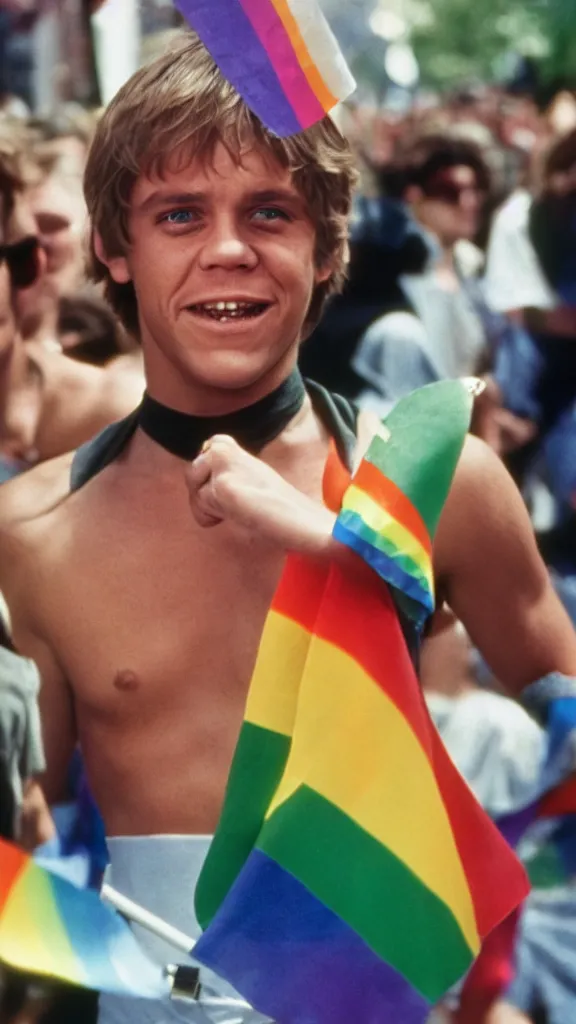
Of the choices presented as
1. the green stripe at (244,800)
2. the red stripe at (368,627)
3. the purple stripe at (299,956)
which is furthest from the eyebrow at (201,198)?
the purple stripe at (299,956)

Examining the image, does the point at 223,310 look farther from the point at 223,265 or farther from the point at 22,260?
the point at 22,260

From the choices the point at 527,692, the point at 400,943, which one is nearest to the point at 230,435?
the point at 527,692

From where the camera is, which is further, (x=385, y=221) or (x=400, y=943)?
(x=385, y=221)

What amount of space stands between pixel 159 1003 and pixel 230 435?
0.56 meters

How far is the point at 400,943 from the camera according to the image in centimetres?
153

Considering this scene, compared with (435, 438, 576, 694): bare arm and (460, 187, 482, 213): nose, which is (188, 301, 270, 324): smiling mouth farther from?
(460, 187, 482, 213): nose

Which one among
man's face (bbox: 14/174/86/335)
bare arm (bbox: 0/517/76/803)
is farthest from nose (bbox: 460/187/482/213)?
bare arm (bbox: 0/517/76/803)

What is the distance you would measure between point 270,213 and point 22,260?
33 centimetres

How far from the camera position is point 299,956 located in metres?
1.54

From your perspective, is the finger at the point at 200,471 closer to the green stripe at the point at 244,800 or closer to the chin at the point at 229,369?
the chin at the point at 229,369

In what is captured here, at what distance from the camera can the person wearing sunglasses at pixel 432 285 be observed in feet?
6.22

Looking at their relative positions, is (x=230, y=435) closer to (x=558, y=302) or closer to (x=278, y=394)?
(x=278, y=394)

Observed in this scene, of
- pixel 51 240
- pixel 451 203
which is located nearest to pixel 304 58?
pixel 51 240

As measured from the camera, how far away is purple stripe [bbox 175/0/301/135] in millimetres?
1485
